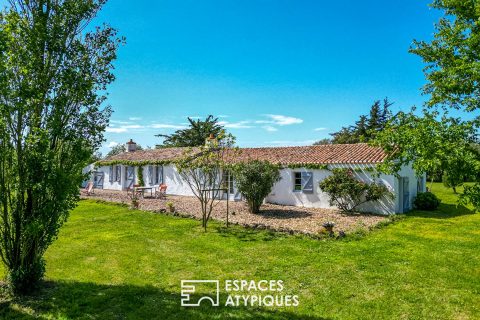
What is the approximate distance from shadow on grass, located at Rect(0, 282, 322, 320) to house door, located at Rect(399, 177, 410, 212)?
48.0ft

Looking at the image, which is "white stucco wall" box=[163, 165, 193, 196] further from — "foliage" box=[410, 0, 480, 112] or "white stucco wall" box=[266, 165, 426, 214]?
"foliage" box=[410, 0, 480, 112]

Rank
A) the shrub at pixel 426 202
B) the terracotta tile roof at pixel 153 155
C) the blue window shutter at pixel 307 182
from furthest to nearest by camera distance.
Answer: the terracotta tile roof at pixel 153 155, the blue window shutter at pixel 307 182, the shrub at pixel 426 202

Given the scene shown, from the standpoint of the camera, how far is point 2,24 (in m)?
5.66

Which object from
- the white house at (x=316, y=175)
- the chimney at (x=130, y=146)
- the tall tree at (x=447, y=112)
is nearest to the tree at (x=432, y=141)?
the tall tree at (x=447, y=112)

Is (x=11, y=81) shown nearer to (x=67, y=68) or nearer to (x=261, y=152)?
(x=67, y=68)

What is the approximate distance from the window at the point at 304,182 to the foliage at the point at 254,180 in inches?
124

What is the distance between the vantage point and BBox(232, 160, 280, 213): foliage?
56.3ft

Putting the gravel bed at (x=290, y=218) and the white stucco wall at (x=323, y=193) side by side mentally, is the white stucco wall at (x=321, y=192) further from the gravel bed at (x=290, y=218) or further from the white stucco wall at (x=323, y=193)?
the gravel bed at (x=290, y=218)

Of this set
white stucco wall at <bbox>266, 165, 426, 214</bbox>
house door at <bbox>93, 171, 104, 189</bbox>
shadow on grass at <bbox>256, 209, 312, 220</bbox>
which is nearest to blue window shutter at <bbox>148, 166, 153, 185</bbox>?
house door at <bbox>93, 171, 104, 189</bbox>

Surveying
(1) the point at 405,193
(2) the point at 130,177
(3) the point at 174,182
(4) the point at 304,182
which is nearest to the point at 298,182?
(4) the point at 304,182

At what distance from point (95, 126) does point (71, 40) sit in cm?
187

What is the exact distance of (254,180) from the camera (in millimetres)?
17297

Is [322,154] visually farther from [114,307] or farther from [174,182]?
[114,307]

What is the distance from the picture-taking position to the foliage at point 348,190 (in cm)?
1666
